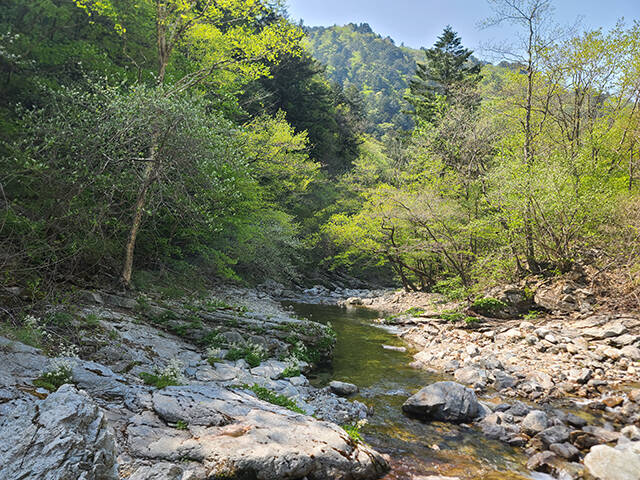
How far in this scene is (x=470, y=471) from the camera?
16.6ft

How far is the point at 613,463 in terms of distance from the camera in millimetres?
4824

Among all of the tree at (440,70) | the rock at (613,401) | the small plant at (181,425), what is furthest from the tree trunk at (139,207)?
the tree at (440,70)

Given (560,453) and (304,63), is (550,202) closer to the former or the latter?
(560,453)

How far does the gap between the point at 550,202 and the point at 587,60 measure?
6.64 meters

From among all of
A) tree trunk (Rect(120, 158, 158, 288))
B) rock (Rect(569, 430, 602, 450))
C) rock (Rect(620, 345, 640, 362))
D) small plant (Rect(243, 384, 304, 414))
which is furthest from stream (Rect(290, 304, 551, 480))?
tree trunk (Rect(120, 158, 158, 288))

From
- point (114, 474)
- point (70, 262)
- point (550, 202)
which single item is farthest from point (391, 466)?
point (550, 202)

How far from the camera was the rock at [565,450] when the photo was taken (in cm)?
533

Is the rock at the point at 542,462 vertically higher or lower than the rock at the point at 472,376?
higher

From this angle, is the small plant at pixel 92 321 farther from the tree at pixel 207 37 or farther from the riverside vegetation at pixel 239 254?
the tree at pixel 207 37

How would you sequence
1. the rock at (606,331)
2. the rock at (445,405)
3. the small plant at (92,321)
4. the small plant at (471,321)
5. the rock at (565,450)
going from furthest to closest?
the small plant at (471,321) < the rock at (606,331) < the small plant at (92,321) < the rock at (445,405) < the rock at (565,450)

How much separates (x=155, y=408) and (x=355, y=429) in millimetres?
2953

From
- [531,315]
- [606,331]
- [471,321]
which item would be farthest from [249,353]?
[531,315]

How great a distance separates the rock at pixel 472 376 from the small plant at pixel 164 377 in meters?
6.27

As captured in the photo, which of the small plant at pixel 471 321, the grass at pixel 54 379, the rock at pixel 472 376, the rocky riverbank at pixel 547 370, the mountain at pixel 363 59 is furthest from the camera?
the mountain at pixel 363 59
